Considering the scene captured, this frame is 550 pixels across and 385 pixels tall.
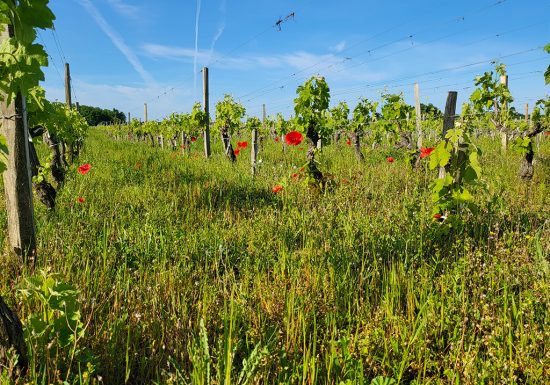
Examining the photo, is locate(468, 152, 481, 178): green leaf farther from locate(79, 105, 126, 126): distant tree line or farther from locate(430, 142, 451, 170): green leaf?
locate(79, 105, 126, 126): distant tree line

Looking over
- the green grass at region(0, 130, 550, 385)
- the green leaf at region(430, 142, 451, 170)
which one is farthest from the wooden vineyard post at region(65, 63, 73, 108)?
the green leaf at region(430, 142, 451, 170)

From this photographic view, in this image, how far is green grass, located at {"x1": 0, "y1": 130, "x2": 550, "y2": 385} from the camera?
5.86ft

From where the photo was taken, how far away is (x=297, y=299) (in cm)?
230

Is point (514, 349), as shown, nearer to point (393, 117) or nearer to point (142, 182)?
point (142, 182)

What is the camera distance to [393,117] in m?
11.1

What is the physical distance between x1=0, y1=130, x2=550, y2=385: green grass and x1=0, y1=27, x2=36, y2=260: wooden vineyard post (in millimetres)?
166

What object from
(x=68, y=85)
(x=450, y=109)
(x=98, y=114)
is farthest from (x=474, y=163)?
(x=98, y=114)

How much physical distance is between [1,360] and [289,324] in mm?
1292

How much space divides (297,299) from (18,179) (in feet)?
7.17

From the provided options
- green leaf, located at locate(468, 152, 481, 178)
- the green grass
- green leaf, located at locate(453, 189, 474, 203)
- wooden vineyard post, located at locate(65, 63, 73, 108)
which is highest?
wooden vineyard post, located at locate(65, 63, 73, 108)

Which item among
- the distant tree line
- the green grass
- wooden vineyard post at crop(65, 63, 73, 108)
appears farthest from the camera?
the distant tree line

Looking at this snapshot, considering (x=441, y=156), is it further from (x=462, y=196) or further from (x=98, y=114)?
(x=98, y=114)

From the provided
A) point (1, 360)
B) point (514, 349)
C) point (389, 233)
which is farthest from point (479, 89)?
point (1, 360)

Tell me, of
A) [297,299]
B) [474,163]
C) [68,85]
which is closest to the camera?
[297,299]
